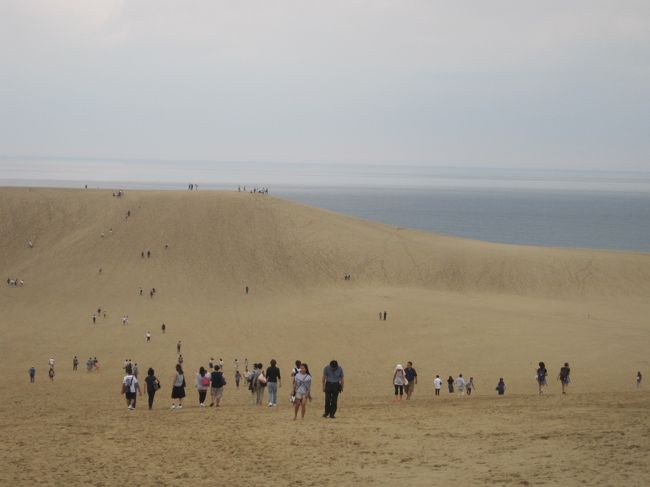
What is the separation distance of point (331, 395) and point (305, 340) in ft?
74.1

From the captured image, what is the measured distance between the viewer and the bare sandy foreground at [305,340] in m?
11.7

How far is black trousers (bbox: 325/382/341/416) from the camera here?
15.1m

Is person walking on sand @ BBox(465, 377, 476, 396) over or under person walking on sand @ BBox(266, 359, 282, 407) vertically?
under

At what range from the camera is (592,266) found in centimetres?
5447

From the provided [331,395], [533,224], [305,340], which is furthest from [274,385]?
[533,224]

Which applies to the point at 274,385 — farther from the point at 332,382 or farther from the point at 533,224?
the point at 533,224

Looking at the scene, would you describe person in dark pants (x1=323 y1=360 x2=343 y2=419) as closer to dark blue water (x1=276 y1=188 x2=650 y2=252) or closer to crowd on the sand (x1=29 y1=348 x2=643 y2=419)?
crowd on the sand (x1=29 y1=348 x2=643 y2=419)

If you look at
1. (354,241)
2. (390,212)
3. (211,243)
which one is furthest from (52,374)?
(390,212)

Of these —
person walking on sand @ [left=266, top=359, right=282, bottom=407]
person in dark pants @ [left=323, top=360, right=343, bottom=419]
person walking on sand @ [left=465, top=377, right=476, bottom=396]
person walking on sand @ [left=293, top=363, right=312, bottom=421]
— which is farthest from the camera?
person walking on sand @ [left=465, top=377, right=476, bottom=396]

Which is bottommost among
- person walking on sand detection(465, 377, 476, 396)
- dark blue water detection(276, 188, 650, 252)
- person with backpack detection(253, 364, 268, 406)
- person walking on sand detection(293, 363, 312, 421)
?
person walking on sand detection(465, 377, 476, 396)

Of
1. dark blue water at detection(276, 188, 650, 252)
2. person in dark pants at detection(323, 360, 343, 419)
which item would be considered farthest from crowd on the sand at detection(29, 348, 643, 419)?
dark blue water at detection(276, 188, 650, 252)

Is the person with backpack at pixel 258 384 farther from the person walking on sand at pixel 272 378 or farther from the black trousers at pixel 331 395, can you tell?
the black trousers at pixel 331 395

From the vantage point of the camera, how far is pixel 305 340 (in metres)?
37.7

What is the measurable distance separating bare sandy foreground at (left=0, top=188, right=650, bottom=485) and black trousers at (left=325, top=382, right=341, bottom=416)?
1.51ft
